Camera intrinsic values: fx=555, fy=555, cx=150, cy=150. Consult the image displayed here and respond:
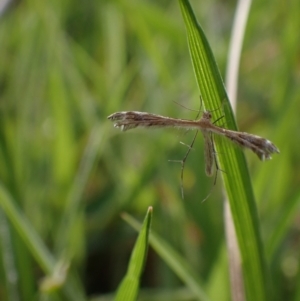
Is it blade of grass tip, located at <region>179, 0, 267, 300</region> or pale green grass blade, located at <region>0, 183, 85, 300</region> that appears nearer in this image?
blade of grass tip, located at <region>179, 0, 267, 300</region>

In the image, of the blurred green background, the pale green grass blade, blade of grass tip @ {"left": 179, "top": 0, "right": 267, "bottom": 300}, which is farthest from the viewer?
the blurred green background

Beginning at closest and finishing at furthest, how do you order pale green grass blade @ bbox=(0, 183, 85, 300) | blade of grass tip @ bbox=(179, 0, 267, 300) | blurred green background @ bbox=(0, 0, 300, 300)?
1. blade of grass tip @ bbox=(179, 0, 267, 300)
2. pale green grass blade @ bbox=(0, 183, 85, 300)
3. blurred green background @ bbox=(0, 0, 300, 300)

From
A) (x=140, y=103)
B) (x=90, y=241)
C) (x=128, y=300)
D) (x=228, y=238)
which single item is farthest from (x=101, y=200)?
(x=128, y=300)

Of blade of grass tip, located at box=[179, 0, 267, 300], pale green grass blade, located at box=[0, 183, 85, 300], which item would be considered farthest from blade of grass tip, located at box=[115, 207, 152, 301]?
pale green grass blade, located at box=[0, 183, 85, 300]

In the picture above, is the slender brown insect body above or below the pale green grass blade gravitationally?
above

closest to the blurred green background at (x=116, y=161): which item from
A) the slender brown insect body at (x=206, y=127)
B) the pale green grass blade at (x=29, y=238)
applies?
the pale green grass blade at (x=29, y=238)

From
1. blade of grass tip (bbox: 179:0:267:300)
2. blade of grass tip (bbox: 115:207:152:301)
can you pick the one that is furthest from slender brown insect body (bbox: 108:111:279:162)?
blade of grass tip (bbox: 115:207:152:301)

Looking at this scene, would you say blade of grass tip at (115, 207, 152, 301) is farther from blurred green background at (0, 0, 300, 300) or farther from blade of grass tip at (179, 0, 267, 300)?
blurred green background at (0, 0, 300, 300)
